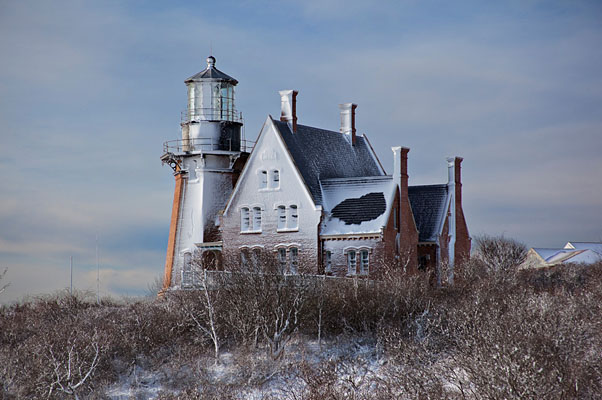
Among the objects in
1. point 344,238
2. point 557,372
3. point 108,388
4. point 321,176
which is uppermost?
point 321,176

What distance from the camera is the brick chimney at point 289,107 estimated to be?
147 ft

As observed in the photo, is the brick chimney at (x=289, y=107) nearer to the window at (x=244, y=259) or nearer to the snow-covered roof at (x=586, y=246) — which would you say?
the window at (x=244, y=259)

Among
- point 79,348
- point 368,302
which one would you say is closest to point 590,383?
point 368,302

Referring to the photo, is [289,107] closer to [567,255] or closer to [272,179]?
[272,179]

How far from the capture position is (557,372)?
19.5 meters

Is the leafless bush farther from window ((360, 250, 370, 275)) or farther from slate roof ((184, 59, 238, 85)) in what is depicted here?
slate roof ((184, 59, 238, 85))

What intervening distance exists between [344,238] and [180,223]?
9909 millimetres

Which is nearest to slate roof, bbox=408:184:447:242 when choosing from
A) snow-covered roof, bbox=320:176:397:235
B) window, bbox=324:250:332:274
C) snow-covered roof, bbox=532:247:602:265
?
snow-covered roof, bbox=320:176:397:235

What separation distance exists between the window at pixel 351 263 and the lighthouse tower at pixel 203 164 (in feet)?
26.4

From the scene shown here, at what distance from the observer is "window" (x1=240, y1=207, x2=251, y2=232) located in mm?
42781

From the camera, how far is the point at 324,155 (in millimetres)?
45312

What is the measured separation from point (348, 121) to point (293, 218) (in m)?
9.58

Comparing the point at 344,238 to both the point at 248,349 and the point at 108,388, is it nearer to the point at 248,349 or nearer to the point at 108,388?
the point at 248,349

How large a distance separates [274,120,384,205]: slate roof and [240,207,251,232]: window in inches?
134
